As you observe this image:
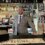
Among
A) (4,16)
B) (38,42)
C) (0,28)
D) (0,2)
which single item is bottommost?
(38,42)

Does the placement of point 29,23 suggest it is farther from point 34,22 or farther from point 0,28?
point 0,28

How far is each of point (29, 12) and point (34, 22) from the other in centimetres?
11

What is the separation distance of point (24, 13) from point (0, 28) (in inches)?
10.7

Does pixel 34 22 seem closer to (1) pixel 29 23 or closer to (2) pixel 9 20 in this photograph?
(1) pixel 29 23

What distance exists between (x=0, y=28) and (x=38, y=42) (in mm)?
386

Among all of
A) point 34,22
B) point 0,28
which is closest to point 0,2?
point 0,28

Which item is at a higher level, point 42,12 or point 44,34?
point 42,12

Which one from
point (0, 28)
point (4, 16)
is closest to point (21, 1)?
point (4, 16)

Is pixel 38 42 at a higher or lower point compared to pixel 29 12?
lower

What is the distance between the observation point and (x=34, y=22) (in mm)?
1228

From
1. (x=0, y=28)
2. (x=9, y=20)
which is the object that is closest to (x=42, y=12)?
(x=9, y=20)

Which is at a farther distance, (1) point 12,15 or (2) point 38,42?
(1) point 12,15

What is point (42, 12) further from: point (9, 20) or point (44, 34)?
point (9, 20)

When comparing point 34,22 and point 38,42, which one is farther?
point 34,22
